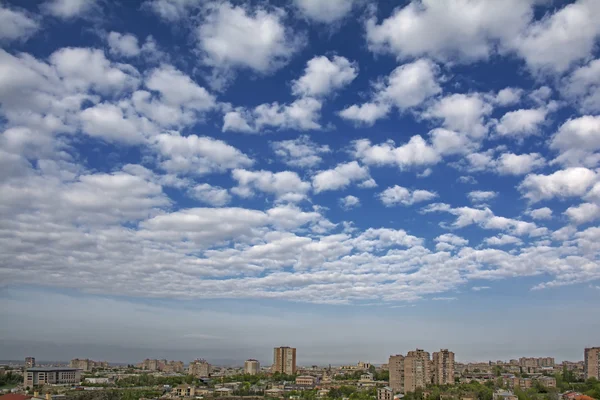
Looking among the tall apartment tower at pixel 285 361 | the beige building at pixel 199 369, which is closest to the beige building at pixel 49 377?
the beige building at pixel 199 369

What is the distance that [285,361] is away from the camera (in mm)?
68812

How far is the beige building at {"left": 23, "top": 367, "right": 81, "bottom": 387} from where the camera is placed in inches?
2235

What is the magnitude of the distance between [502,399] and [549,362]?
5468 cm

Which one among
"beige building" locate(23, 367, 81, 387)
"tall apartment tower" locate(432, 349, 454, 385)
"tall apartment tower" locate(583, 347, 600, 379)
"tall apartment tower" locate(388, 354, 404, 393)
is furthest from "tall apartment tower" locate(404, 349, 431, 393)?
"beige building" locate(23, 367, 81, 387)

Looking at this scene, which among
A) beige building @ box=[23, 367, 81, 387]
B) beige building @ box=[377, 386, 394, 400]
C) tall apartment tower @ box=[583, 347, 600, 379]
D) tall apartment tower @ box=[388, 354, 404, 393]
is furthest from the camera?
beige building @ box=[23, 367, 81, 387]

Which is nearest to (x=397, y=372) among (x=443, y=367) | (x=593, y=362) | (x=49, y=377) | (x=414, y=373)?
(x=414, y=373)

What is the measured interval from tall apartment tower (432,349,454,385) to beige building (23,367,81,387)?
3749 centimetres

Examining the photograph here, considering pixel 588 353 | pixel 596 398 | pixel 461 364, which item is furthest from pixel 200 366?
pixel 596 398

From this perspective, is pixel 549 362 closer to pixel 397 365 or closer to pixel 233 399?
pixel 397 365

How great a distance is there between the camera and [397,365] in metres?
46.6

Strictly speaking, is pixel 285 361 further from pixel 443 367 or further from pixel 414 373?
pixel 414 373

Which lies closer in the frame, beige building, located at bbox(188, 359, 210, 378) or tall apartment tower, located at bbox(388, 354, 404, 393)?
tall apartment tower, located at bbox(388, 354, 404, 393)

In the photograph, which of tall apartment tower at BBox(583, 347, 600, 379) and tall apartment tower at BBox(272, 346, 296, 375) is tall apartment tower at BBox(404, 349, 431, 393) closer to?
tall apartment tower at BBox(583, 347, 600, 379)

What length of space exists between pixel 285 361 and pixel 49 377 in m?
26.2
